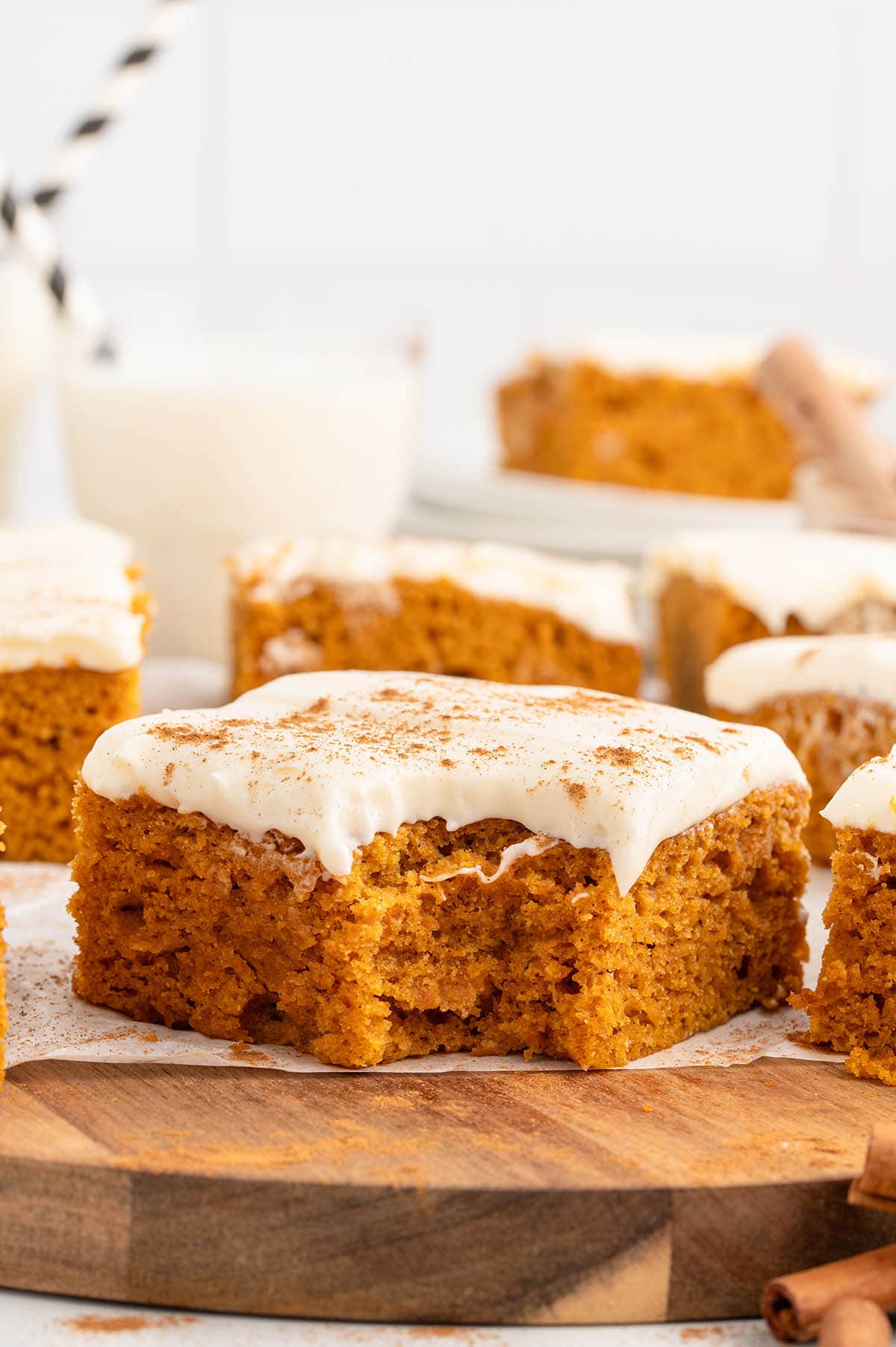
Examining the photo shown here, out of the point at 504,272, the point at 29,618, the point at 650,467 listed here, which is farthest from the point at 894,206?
the point at 29,618

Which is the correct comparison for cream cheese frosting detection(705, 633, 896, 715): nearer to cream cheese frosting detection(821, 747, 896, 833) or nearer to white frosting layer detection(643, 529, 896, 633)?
white frosting layer detection(643, 529, 896, 633)

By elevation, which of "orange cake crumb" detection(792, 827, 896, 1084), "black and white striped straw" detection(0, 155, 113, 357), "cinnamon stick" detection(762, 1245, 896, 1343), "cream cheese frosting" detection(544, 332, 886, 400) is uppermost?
"black and white striped straw" detection(0, 155, 113, 357)

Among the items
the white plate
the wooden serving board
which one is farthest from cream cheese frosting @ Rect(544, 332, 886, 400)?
the wooden serving board

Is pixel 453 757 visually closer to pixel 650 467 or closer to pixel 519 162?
pixel 650 467

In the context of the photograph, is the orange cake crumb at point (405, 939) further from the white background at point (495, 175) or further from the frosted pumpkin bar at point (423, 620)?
the white background at point (495, 175)

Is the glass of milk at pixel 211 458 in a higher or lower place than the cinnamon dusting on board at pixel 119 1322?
higher

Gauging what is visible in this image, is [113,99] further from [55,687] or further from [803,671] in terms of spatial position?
[803,671]

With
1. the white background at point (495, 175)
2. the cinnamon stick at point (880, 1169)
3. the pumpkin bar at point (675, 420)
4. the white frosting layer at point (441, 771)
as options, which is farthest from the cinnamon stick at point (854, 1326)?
the white background at point (495, 175)
